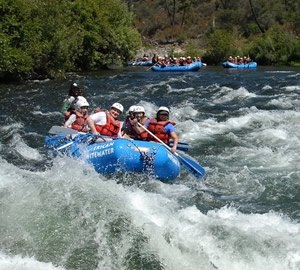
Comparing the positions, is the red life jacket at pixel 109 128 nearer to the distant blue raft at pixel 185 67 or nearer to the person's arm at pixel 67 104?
the person's arm at pixel 67 104

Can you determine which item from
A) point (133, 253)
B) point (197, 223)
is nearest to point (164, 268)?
point (133, 253)

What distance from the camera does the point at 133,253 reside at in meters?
4.21

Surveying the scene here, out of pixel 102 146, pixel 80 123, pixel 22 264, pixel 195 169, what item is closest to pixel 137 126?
pixel 102 146

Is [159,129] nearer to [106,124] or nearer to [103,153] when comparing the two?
[106,124]

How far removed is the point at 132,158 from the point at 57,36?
16261 millimetres

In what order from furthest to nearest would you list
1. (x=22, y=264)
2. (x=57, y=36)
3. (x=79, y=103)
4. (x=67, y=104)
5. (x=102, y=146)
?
(x=57, y=36) < (x=67, y=104) < (x=79, y=103) < (x=102, y=146) < (x=22, y=264)

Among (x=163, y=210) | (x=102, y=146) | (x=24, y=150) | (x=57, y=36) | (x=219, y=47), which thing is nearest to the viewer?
(x=163, y=210)

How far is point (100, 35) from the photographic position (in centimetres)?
2925

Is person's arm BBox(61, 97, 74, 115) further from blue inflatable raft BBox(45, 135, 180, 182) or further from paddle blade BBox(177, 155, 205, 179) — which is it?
paddle blade BBox(177, 155, 205, 179)

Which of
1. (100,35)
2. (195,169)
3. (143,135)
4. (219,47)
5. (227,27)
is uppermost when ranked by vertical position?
(143,135)

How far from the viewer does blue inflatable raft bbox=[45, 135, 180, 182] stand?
247 inches

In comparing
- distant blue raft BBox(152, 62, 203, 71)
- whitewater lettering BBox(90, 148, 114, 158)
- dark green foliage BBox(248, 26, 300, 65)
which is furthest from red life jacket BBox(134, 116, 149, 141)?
dark green foliage BBox(248, 26, 300, 65)

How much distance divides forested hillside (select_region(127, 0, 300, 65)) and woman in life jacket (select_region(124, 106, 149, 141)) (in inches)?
1172

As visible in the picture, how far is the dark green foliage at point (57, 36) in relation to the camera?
18062mm
